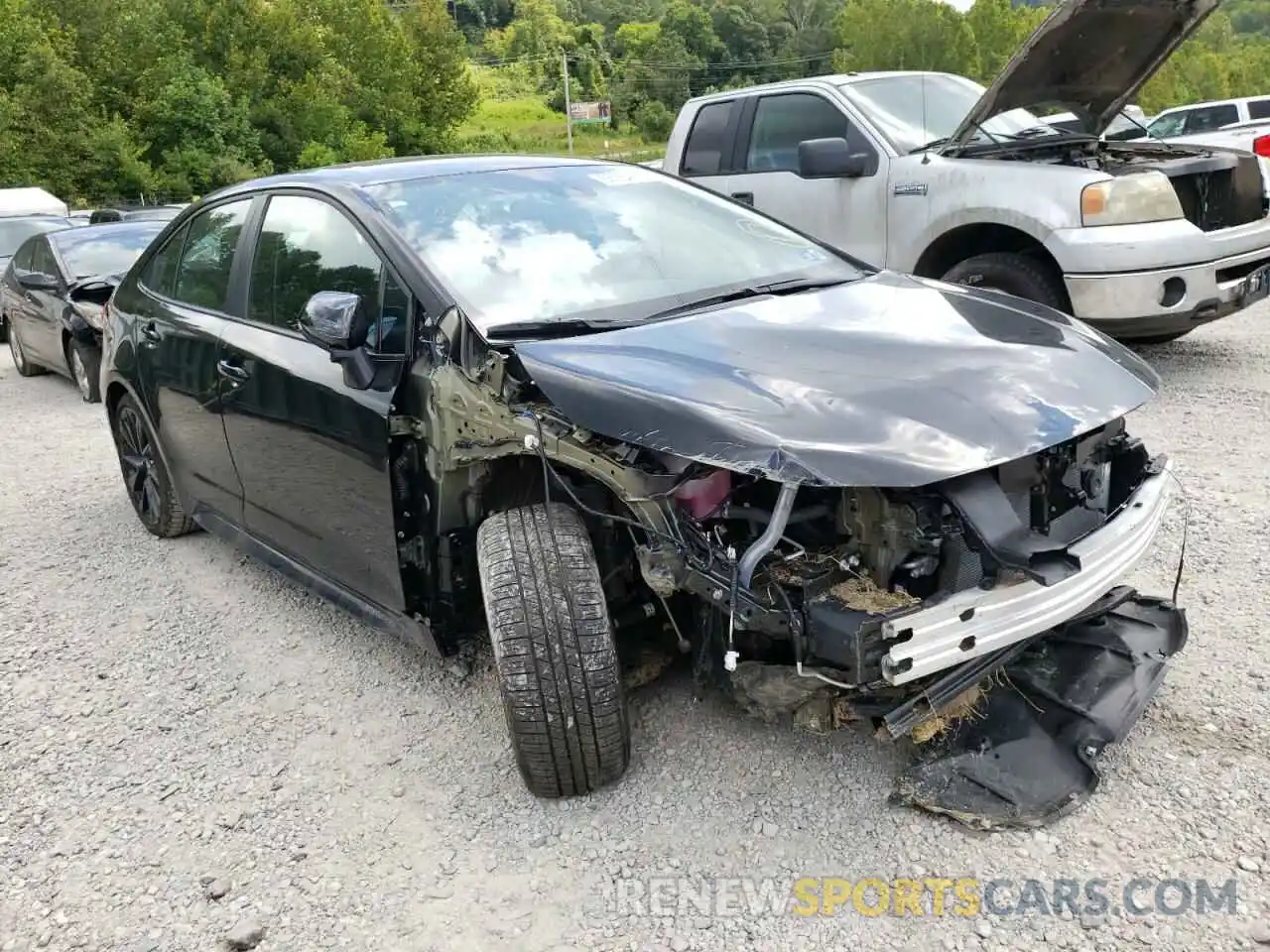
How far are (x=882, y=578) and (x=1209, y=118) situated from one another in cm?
1737

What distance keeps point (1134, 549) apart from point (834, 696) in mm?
848

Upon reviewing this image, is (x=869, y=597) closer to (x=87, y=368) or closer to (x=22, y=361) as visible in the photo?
(x=87, y=368)

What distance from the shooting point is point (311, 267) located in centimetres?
349

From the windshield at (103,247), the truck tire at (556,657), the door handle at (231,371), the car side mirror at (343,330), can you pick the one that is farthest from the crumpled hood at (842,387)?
the windshield at (103,247)

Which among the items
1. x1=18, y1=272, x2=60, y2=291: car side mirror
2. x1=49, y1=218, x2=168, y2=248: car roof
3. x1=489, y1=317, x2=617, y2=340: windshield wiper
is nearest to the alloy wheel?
x1=489, y1=317, x2=617, y2=340: windshield wiper

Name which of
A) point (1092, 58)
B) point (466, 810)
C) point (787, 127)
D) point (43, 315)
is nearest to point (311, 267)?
point (466, 810)

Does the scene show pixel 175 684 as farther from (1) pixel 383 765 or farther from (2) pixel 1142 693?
(2) pixel 1142 693

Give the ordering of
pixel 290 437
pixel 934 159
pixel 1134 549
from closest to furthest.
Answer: pixel 1134 549 → pixel 290 437 → pixel 934 159

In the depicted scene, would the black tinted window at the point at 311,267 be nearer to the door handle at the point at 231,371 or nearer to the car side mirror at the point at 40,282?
the door handle at the point at 231,371

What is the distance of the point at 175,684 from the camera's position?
361 cm

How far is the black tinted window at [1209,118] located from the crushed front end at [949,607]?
16268 mm

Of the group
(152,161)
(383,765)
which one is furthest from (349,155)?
(383,765)

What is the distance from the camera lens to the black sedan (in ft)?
26.5

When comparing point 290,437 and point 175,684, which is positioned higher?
point 290,437
